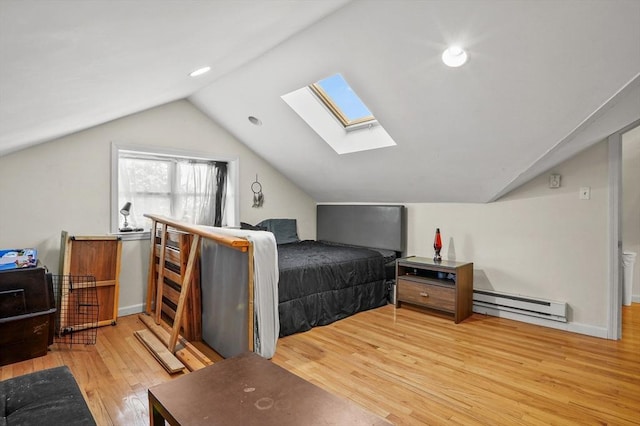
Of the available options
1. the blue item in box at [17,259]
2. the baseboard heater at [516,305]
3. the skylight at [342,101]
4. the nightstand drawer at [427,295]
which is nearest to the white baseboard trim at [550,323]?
the baseboard heater at [516,305]

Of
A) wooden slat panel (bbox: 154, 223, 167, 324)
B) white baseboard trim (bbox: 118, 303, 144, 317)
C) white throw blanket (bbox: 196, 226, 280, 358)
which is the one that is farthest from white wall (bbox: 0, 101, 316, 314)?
white throw blanket (bbox: 196, 226, 280, 358)

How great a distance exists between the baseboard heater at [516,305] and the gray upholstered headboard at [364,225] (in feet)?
3.51

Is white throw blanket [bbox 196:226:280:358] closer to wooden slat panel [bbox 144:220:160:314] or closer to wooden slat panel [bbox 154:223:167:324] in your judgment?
Result: wooden slat panel [bbox 154:223:167:324]

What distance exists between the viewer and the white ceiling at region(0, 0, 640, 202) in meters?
1.22

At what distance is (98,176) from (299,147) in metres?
2.17

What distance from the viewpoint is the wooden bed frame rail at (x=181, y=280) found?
2291 millimetres

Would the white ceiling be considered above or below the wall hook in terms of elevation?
above

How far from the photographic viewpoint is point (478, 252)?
3875mm

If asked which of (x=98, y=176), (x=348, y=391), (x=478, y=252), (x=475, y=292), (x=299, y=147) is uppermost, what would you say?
(x=299, y=147)

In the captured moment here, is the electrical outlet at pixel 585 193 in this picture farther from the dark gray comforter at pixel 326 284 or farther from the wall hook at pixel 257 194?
the wall hook at pixel 257 194

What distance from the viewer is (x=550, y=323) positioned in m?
3.37

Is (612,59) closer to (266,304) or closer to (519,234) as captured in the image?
(519,234)

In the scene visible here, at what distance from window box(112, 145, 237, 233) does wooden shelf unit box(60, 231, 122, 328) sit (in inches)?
14.2

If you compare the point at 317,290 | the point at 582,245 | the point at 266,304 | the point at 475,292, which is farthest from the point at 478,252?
the point at 266,304
